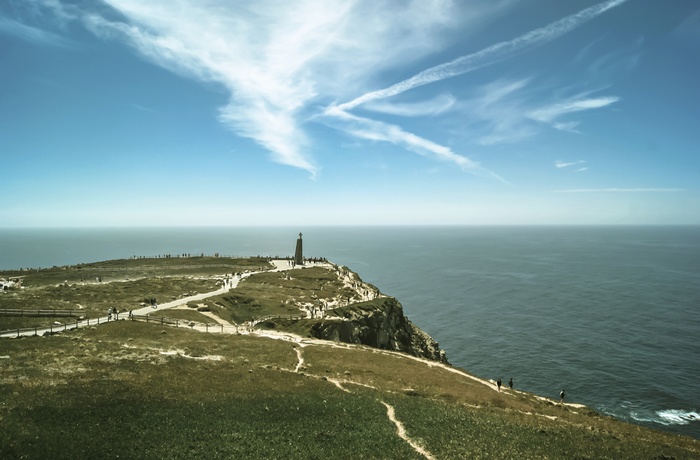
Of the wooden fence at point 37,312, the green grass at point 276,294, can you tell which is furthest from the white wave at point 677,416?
the wooden fence at point 37,312

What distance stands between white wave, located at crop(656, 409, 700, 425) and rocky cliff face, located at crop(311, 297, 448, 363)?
3507 cm

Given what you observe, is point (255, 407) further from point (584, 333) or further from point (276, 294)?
point (584, 333)

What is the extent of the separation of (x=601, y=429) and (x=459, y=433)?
14295 mm

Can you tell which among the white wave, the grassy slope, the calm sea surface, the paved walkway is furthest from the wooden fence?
the white wave

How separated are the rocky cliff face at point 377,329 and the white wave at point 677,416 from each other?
115 ft

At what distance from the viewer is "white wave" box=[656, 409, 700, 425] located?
51688mm

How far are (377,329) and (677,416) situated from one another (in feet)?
148

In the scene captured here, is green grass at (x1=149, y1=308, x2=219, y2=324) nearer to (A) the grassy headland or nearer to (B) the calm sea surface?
(A) the grassy headland

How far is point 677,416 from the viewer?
53.2 metres

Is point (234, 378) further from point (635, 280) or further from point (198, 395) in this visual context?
point (635, 280)

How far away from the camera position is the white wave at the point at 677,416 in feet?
170

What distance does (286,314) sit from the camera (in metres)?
64.9

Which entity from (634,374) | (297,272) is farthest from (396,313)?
(634,374)

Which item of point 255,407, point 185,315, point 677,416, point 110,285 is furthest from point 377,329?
point 110,285
